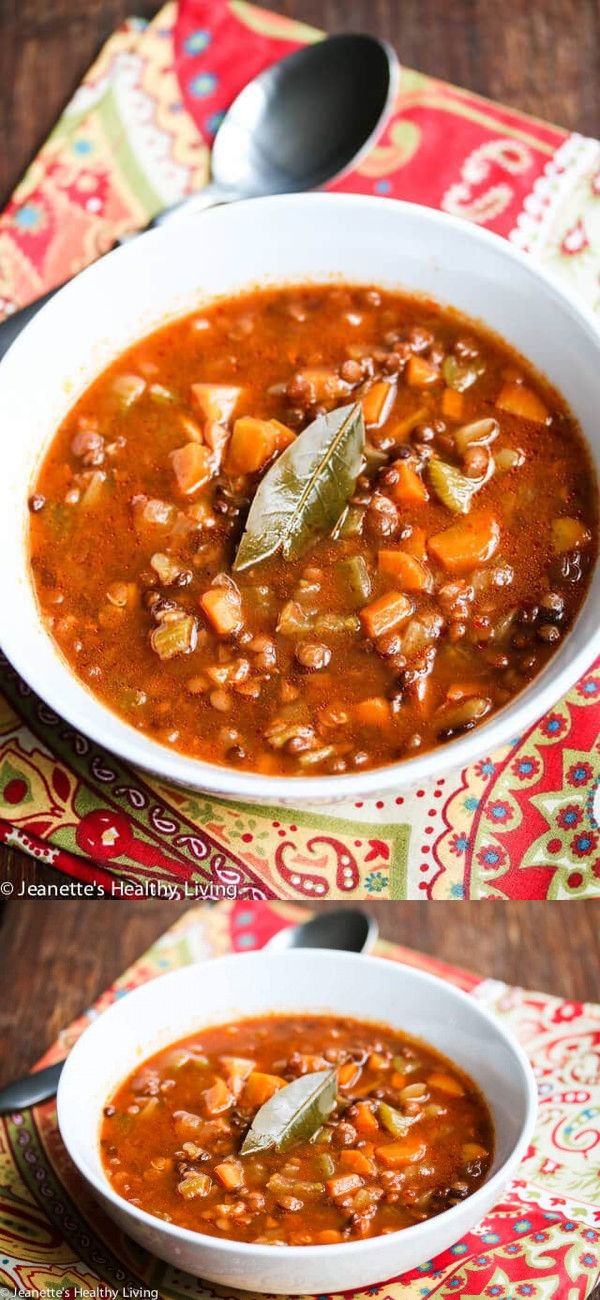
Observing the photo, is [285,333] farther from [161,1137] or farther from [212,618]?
[161,1137]

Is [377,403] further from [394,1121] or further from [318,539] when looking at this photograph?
[394,1121]

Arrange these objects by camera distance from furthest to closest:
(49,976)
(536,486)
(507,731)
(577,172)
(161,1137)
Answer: (49,976)
(577,172)
(161,1137)
(536,486)
(507,731)

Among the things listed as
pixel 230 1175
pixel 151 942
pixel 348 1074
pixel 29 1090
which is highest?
pixel 230 1175

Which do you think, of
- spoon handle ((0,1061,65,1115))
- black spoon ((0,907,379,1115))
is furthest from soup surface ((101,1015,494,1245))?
black spoon ((0,907,379,1115))

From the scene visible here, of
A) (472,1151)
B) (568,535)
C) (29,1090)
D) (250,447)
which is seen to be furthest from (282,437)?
(29,1090)

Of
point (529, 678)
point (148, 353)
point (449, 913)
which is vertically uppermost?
point (148, 353)

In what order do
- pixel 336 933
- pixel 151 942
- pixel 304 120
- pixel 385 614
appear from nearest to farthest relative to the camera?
pixel 385 614 < pixel 304 120 < pixel 336 933 < pixel 151 942

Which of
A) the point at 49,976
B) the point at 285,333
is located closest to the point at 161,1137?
the point at 49,976
